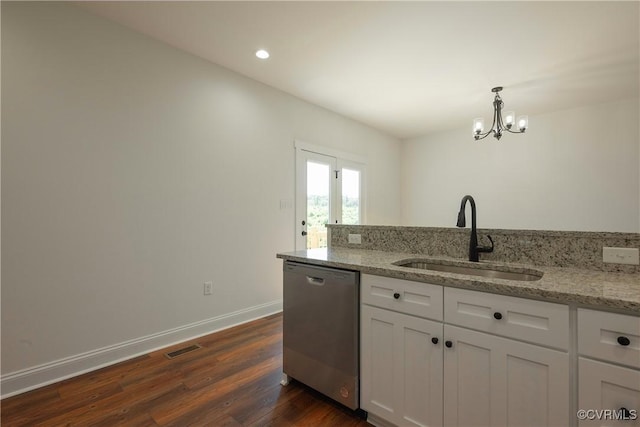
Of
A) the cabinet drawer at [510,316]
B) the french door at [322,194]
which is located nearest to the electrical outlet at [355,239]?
the cabinet drawer at [510,316]

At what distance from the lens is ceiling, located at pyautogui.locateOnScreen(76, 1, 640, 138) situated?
2248 millimetres

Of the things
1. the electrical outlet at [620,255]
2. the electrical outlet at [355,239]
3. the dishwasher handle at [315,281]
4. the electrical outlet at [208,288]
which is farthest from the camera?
the electrical outlet at [208,288]

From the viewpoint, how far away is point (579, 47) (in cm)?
273

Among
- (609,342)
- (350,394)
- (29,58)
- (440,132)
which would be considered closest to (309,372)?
(350,394)

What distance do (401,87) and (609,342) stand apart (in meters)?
3.28

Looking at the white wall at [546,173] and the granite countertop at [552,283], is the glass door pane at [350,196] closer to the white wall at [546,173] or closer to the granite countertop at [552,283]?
the white wall at [546,173]

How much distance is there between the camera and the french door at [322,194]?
12.8 ft

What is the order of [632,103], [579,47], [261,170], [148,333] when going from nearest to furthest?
[148,333], [579,47], [261,170], [632,103]

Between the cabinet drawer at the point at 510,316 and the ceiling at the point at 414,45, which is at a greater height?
the ceiling at the point at 414,45

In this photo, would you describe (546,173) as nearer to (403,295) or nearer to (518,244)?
(518,244)

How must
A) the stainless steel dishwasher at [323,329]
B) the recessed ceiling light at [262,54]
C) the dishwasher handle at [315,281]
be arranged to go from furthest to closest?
the recessed ceiling light at [262,54] < the dishwasher handle at [315,281] < the stainless steel dishwasher at [323,329]

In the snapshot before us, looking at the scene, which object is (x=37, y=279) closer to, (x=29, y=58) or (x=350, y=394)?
(x=29, y=58)

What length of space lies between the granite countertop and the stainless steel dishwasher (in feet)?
0.41

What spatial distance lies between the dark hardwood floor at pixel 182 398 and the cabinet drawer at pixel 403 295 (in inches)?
27.6
